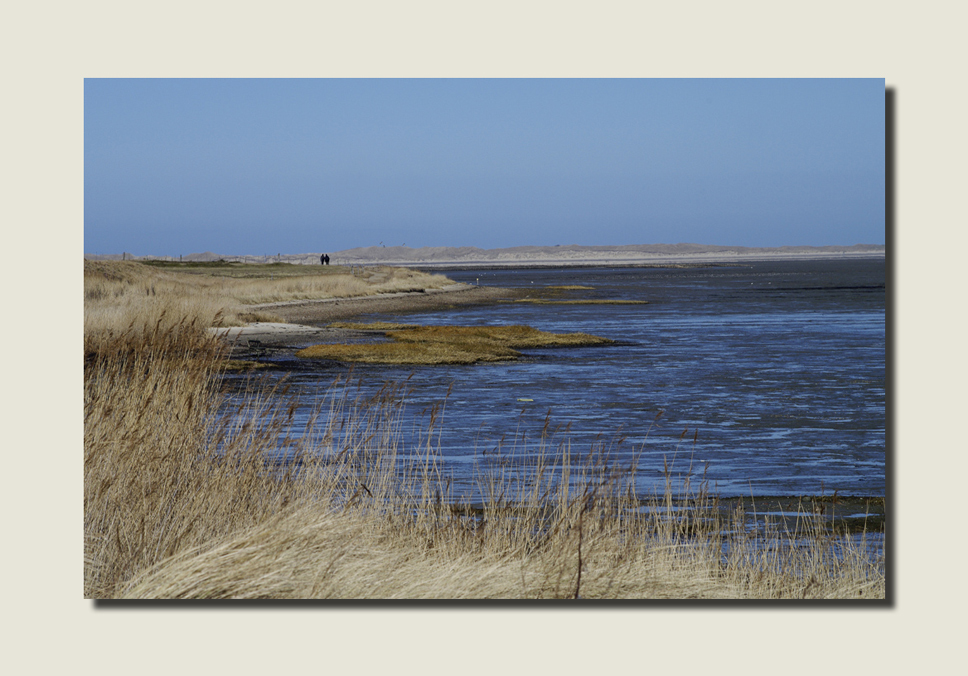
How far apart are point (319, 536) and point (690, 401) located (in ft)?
41.8

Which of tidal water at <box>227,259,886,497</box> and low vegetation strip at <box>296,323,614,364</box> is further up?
low vegetation strip at <box>296,323,614,364</box>

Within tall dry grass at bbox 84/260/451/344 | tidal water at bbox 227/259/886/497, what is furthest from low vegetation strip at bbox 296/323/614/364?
tall dry grass at bbox 84/260/451/344

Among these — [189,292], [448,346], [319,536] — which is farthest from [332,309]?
[319,536]

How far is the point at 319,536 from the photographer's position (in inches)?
230

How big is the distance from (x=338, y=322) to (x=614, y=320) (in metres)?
11.3

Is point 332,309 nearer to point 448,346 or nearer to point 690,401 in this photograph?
point 448,346

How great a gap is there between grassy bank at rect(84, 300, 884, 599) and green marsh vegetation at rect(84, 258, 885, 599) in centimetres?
1

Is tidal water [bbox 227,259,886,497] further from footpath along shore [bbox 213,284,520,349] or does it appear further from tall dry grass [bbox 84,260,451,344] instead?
footpath along shore [bbox 213,284,520,349]

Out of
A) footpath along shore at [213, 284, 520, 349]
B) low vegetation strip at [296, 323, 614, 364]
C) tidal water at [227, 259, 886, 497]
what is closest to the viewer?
tidal water at [227, 259, 886, 497]

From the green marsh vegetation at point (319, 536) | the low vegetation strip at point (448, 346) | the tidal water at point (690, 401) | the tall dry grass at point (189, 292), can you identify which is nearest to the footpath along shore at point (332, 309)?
the tall dry grass at point (189, 292)

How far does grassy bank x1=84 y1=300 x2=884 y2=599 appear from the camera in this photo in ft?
18.6

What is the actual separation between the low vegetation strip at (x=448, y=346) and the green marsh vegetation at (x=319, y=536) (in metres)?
17.0
